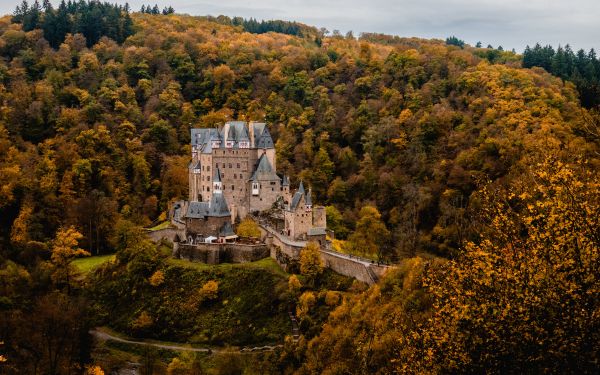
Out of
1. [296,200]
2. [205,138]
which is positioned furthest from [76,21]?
[296,200]

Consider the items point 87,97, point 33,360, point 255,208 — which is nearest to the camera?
point 33,360

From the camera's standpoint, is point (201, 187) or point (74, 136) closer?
point (201, 187)

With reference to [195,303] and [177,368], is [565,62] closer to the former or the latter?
[195,303]

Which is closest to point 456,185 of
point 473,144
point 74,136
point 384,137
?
point 473,144

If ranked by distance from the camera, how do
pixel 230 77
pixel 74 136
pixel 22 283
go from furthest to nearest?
pixel 230 77 < pixel 74 136 < pixel 22 283

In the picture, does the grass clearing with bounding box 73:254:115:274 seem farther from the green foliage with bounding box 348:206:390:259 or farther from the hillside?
the green foliage with bounding box 348:206:390:259

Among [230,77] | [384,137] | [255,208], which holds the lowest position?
[255,208]

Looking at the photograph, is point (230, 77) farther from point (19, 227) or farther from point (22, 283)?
point (22, 283)

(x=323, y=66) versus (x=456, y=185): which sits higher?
(x=323, y=66)

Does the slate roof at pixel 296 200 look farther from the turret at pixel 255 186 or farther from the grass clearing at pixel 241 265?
the turret at pixel 255 186
